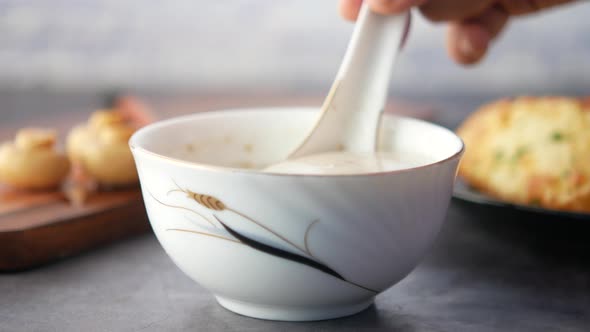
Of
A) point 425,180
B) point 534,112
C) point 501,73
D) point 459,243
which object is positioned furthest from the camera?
point 501,73

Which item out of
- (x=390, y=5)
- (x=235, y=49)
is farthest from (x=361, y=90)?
(x=235, y=49)

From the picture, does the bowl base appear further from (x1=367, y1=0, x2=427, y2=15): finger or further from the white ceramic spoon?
(x1=367, y1=0, x2=427, y2=15): finger

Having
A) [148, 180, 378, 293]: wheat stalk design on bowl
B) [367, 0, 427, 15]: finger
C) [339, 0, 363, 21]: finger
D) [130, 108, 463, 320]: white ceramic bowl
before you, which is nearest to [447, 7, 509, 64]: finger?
[339, 0, 363, 21]: finger

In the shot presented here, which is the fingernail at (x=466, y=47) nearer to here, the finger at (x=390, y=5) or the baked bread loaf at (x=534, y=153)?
the baked bread loaf at (x=534, y=153)

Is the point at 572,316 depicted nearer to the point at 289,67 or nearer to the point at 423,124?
the point at 423,124

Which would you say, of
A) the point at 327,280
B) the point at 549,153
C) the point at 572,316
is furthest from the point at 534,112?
the point at 327,280

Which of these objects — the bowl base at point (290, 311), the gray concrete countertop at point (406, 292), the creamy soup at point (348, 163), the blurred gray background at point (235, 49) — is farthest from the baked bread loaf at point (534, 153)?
the blurred gray background at point (235, 49)

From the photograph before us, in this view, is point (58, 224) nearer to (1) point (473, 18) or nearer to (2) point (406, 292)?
(2) point (406, 292)
